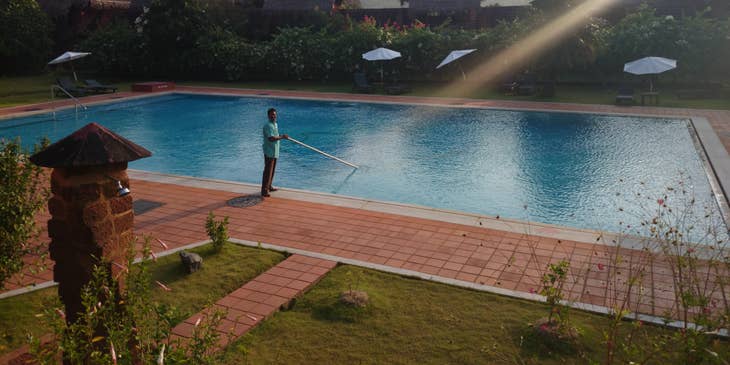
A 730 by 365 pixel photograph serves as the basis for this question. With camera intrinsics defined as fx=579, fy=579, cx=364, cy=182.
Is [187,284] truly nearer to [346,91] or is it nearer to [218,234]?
[218,234]

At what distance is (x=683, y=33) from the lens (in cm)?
2222

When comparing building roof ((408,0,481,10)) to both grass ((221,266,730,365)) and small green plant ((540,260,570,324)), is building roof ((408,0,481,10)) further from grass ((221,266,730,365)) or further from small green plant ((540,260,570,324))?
small green plant ((540,260,570,324))

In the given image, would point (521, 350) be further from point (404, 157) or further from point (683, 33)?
point (683, 33)

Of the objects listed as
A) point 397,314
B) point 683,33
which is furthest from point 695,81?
point 397,314

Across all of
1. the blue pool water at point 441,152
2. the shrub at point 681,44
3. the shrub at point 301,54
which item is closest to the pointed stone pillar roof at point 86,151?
the blue pool water at point 441,152

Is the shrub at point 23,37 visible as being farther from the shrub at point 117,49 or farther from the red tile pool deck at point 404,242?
the red tile pool deck at point 404,242

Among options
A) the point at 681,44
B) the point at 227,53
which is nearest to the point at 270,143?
the point at 681,44

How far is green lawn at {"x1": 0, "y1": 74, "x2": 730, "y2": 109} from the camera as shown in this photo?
66.5ft

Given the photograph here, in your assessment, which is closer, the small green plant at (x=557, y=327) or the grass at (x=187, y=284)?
the small green plant at (x=557, y=327)

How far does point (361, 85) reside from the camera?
24531mm

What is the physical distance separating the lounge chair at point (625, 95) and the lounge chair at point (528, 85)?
3.34m

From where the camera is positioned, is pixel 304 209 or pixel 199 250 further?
pixel 304 209

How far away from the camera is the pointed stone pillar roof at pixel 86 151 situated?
11.7 feet

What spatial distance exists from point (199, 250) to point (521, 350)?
4171 mm
